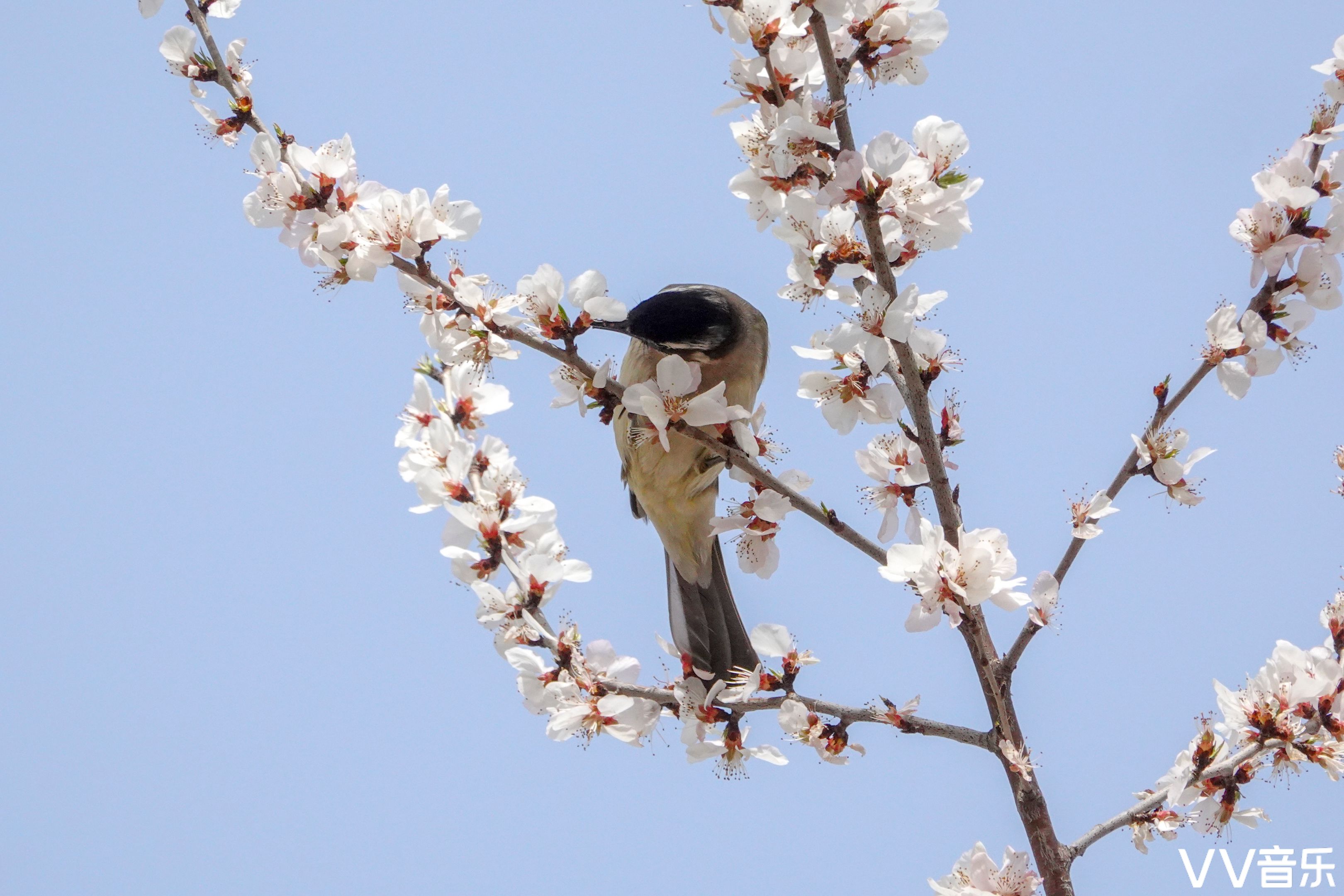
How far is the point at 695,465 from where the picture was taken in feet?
15.7

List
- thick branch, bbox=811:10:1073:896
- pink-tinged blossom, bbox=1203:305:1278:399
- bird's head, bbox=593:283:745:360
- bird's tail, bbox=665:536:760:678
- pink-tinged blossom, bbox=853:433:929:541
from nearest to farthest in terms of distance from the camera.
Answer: thick branch, bbox=811:10:1073:896, pink-tinged blossom, bbox=1203:305:1278:399, pink-tinged blossom, bbox=853:433:929:541, bird's head, bbox=593:283:745:360, bird's tail, bbox=665:536:760:678

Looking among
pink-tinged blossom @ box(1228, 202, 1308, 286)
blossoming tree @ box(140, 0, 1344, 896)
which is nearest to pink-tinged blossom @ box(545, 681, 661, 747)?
blossoming tree @ box(140, 0, 1344, 896)

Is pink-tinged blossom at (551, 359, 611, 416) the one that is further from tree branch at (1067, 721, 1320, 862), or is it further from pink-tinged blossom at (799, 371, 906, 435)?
tree branch at (1067, 721, 1320, 862)

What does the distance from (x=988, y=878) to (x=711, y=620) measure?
239 centimetres

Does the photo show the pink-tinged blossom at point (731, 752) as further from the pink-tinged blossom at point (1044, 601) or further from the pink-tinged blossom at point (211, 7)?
the pink-tinged blossom at point (211, 7)

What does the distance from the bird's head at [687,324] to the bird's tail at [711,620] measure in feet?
3.26

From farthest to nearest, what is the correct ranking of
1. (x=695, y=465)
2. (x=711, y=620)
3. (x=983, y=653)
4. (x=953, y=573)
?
(x=711, y=620) → (x=695, y=465) → (x=983, y=653) → (x=953, y=573)

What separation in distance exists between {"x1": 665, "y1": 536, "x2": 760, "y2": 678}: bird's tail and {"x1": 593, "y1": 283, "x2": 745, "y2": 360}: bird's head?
3.26ft

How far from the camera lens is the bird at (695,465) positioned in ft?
14.2

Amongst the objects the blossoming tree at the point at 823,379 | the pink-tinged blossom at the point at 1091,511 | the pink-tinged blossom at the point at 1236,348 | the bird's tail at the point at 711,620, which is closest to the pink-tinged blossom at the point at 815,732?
the blossoming tree at the point at 823,379

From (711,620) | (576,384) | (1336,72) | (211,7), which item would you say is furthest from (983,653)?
(211,7)

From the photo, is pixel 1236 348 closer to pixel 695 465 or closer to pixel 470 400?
pixel 470 400

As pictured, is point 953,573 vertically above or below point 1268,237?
below

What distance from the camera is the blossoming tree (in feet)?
8.54
